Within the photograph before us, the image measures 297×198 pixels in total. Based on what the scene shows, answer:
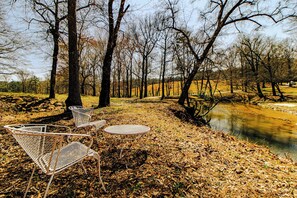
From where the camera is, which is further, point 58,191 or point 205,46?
point 205,46

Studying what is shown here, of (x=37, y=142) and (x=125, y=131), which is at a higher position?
(x=37, y=142)

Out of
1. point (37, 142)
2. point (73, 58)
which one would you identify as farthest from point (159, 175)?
point (73, 58)

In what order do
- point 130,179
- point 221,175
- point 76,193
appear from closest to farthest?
point 76,193, point 130,179, point 221,175

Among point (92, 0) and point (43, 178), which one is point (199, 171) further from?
point (92, 0)

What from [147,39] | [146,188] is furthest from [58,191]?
[147,39]

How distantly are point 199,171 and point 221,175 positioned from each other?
0.39 meters

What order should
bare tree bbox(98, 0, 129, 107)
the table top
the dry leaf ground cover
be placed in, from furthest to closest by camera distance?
bare tree bbox(98, 0, 129, 107)
the table top
the dry leaf ground cover

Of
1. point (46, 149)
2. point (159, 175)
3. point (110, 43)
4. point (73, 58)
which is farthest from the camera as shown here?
point (110, 43)

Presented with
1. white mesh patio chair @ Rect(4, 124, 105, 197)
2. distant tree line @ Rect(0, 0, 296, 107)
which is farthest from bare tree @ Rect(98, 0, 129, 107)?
white mesh patio chair @ Rect(4, 124, 105, 197)

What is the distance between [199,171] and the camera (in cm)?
311

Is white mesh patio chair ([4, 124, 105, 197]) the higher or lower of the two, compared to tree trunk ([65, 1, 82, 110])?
lower

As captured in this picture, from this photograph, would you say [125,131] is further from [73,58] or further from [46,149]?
[73,58]

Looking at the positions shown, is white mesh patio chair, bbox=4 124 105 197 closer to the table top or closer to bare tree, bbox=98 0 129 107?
the table top

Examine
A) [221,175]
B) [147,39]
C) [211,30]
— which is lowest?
[221,175]
